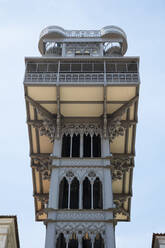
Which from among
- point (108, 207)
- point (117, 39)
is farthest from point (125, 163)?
point (117, 39)

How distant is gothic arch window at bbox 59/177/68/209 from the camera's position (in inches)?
934

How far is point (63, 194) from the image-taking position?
79.8 feet

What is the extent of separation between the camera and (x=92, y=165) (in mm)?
24766

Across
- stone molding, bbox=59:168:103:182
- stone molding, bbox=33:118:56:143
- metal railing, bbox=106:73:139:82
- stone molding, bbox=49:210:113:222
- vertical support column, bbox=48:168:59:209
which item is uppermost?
metal railing, bbox=106:73:139:82

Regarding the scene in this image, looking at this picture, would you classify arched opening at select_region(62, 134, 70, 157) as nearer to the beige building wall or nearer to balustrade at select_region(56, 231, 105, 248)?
balustrade at select_region(56, 231, 105, 248)

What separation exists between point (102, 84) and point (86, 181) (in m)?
5.99

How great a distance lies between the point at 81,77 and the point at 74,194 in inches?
288

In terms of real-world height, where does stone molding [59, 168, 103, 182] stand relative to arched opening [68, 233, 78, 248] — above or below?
above

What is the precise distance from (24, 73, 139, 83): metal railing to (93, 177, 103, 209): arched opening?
20.4 feet

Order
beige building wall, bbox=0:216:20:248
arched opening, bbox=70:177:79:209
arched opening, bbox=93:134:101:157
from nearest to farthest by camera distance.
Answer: beige building wall, bbox=0:216:20:248
arched opening, bbox=70:177:79:209
arched opening, bbox=93:134:101:157

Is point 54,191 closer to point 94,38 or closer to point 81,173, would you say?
point 81,173

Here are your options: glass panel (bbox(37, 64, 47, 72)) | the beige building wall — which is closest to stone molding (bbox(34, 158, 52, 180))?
glass panel (bbox(37, 64, 47, 72))

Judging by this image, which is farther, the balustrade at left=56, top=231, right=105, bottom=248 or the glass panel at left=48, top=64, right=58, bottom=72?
the glass panel at left=48, top=64, right=58, bottom=72

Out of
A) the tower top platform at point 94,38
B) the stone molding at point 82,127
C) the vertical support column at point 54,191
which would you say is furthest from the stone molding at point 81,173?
the tower top platform at point 94,38
